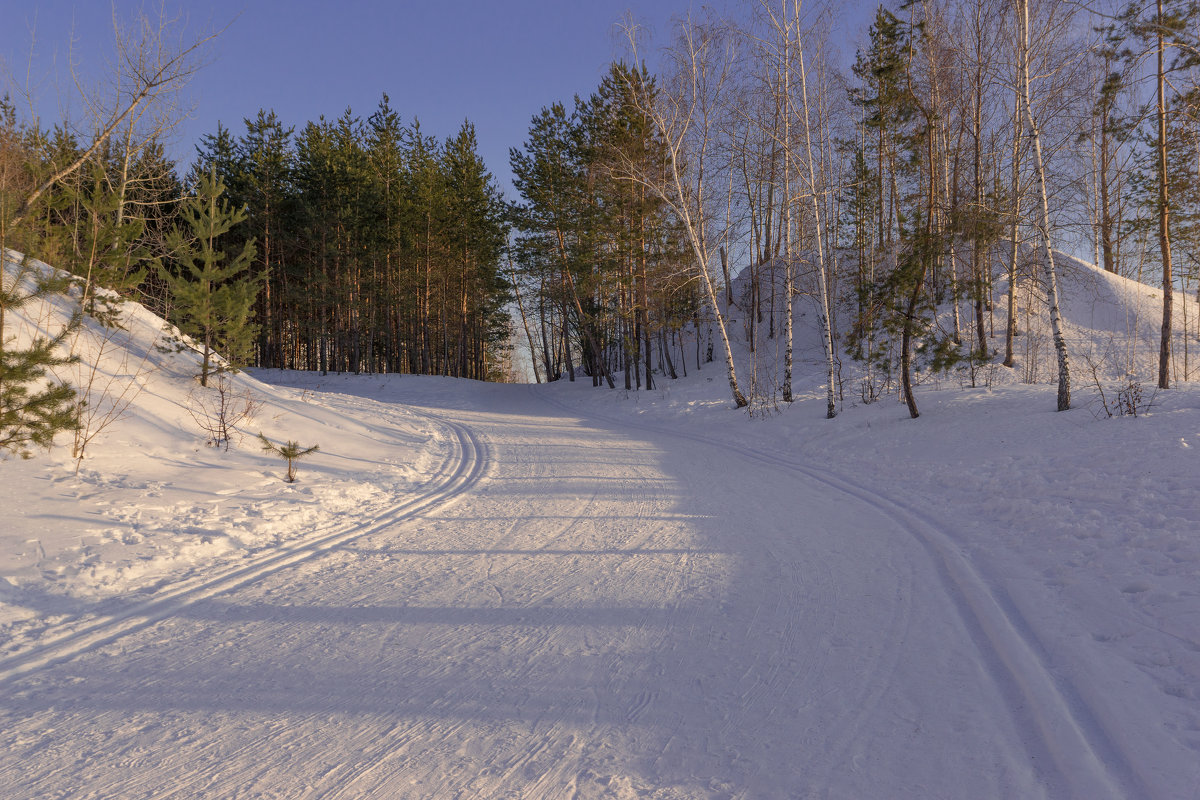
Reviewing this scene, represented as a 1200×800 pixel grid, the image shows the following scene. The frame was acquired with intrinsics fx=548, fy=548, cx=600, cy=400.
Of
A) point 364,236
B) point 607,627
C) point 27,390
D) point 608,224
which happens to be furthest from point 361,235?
point 607,627

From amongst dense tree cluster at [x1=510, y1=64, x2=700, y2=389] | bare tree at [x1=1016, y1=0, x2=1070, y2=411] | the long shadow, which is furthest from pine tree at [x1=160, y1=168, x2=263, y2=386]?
bare tree at [x1=1016, y1=0, x2=1070, y2=411]

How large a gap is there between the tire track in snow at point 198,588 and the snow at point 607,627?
0.03m

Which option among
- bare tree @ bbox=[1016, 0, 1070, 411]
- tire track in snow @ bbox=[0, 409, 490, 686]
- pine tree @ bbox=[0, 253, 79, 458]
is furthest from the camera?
bare tree @ bbox=[1016, 0, 1070, 411]

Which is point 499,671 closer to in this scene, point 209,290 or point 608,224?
point 209,290

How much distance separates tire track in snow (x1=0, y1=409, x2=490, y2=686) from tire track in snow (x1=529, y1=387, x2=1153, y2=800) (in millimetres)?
4630

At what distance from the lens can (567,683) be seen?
311 cm

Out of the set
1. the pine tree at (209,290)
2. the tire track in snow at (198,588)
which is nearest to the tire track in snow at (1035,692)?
the tire track in snow at (198,588)

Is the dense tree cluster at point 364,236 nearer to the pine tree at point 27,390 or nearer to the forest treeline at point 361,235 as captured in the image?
the forest treeline at point 361,235

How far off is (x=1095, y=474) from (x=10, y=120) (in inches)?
707

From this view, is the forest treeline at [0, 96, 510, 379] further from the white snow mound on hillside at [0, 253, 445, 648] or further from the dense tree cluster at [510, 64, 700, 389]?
the white snow mound on hillside at [0, 253, 445, 648]

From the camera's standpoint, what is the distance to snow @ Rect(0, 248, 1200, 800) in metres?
2.48

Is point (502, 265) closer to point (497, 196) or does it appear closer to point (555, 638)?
point (497, 196)

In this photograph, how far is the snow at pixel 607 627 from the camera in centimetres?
248

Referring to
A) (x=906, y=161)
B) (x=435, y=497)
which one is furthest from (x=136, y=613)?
(x=906, y=161)
